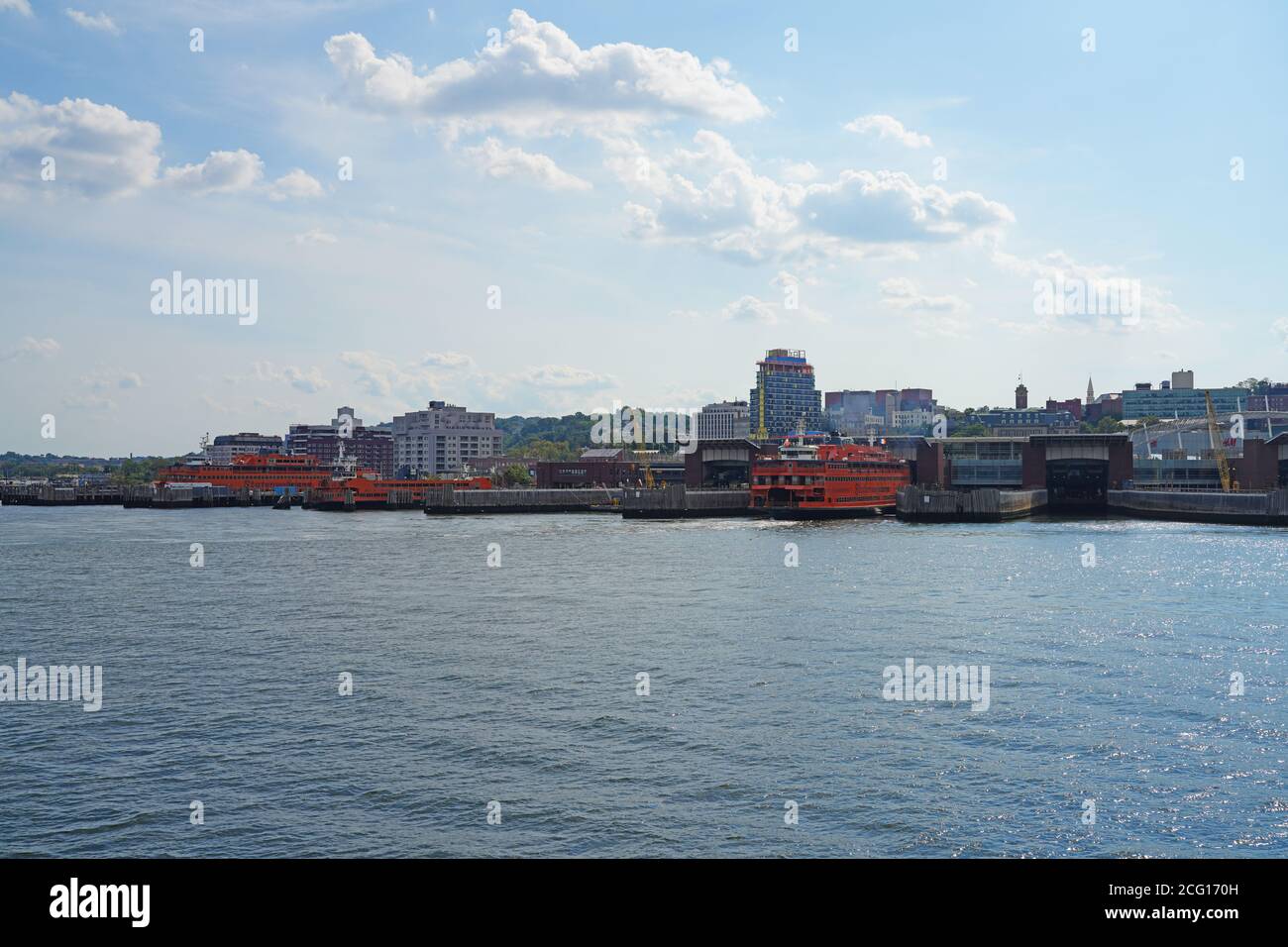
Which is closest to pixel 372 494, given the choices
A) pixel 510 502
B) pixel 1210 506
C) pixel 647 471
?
pixel 510 502

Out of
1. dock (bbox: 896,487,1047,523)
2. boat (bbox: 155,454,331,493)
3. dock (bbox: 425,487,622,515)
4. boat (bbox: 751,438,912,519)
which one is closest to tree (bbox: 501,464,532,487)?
boat (bbox: 155,454,331,493)

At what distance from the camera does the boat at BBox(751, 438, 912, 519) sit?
10850 cm

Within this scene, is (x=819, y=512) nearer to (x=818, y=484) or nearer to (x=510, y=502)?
(x=818, y=484)

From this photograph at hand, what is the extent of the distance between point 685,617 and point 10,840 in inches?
1082

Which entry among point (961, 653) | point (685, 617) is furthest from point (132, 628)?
point (961, 653)

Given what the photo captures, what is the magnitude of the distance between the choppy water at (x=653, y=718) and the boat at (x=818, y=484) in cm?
5107

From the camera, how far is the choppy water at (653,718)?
1867cm

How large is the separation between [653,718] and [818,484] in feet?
281

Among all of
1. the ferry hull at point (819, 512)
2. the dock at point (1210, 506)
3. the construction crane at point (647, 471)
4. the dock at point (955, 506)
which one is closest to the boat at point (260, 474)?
the construction crane at point (647, 471)

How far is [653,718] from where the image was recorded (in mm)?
25922

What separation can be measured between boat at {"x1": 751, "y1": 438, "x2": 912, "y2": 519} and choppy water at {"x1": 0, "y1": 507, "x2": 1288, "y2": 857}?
168 ft

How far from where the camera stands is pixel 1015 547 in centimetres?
7344

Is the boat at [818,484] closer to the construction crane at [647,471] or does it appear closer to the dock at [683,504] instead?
the dock at [683,504]
